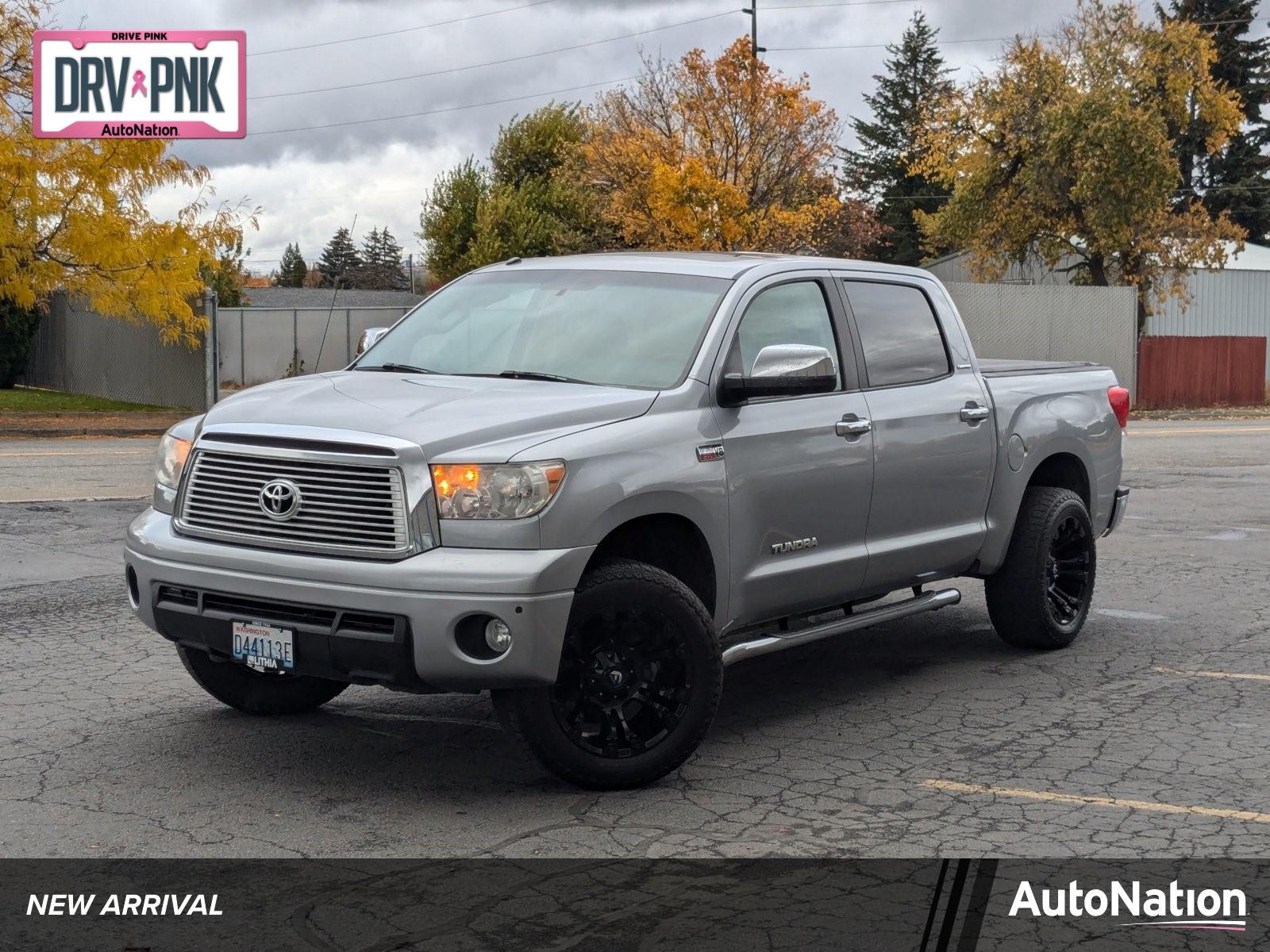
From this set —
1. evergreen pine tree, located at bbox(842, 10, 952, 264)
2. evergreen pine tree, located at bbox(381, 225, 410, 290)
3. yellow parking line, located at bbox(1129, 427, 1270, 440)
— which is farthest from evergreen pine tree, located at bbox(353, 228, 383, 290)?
yellow parking line, located at bbox(1129, 427, 1270, 440)

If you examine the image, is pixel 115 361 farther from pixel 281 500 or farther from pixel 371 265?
pixel 371 265

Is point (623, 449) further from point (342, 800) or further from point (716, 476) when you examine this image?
point (342, 800)

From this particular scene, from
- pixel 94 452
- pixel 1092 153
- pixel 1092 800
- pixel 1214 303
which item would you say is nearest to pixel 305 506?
pixel 1092 800

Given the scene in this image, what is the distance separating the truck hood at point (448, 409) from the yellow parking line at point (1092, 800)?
1767 mm

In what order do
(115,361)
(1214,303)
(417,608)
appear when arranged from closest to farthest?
(417,608), (115,361), (1214,303)

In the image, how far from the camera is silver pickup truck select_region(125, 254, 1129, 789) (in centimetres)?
516

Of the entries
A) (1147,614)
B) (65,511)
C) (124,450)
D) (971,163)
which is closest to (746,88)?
(971,163)

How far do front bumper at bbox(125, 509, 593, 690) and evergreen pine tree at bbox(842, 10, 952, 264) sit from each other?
6789cm

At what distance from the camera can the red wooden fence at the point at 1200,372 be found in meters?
37.0

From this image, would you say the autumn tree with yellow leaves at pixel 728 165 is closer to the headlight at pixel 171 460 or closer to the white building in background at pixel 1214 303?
the white building in background at pixel 1214 303

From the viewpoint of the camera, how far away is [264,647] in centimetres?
530

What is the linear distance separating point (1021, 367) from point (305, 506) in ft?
14.8

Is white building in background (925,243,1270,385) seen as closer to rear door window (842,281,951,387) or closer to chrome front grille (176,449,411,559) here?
rear door window (842,281,951,387)

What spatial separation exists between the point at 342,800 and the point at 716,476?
1800mm
